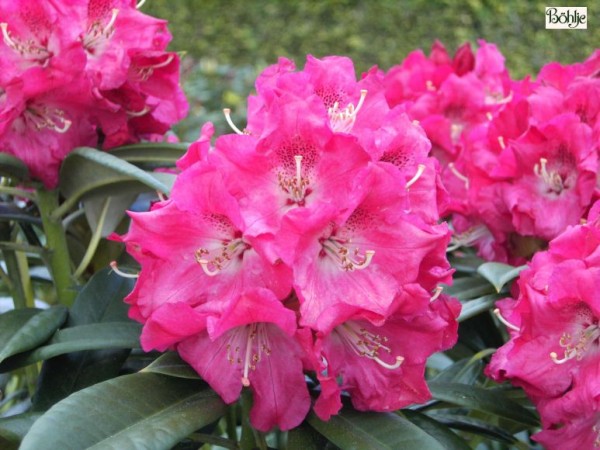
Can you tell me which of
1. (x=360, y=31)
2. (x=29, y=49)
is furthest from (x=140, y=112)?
(x=360, y=31)

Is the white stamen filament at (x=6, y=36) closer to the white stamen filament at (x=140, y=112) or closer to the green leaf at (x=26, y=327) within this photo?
the white stamen filament at (x=140, y=112)

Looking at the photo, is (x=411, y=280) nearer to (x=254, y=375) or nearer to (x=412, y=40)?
(x=254, y=375)

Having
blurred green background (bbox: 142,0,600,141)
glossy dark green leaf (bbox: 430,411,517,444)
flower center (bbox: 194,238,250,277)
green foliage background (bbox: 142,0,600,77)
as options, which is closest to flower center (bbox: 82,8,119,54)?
flower center (bbox: 194,238,250,277)

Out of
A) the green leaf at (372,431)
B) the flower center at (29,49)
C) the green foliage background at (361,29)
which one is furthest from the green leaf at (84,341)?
the green foliage background at (361,29)

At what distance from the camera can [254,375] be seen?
2.85 ft

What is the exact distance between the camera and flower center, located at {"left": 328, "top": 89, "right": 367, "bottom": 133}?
0.90 metres

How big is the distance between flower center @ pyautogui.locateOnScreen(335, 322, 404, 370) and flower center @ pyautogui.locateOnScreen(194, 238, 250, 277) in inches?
4.8

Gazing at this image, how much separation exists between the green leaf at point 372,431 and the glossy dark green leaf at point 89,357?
24 cm

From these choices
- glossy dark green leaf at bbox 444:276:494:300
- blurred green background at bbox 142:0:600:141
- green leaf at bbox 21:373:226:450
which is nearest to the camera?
green leaf at bbox 21:373:226:450

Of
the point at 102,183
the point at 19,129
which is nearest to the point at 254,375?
the point at 102,183

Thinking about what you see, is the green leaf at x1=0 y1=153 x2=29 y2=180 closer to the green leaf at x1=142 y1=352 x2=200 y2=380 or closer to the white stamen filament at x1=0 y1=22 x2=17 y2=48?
the white stamen filament at x1=0 y1=22 x2=17 y2=48

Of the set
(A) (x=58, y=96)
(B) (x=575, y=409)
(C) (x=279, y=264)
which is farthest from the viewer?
(A) (x=58, y=96)

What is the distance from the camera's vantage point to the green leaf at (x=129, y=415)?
2.38 feet

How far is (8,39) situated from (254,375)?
47cm
